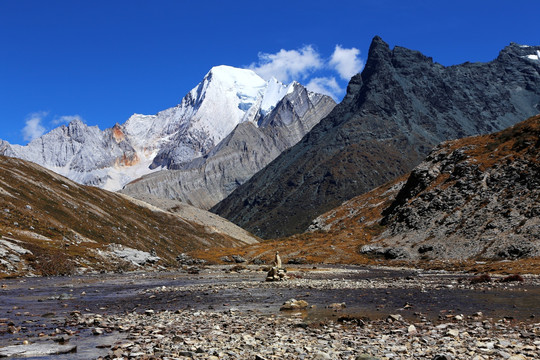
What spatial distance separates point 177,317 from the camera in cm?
2795

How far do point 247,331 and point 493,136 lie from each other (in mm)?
140017

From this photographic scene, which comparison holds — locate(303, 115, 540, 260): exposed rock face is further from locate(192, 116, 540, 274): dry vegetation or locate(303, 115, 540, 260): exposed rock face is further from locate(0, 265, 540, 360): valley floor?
locate(0, 265, 540, 360): valley floor

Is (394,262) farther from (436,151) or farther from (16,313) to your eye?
(16,313)

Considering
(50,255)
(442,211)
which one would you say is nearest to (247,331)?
(50,255)

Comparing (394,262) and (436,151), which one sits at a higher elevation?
(436,151)

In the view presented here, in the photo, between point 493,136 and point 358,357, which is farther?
point 493,136

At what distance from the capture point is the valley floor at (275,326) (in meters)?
18.0

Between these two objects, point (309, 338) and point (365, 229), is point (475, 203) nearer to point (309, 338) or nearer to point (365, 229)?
point (365, 229)

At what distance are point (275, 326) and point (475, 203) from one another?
10014 cm

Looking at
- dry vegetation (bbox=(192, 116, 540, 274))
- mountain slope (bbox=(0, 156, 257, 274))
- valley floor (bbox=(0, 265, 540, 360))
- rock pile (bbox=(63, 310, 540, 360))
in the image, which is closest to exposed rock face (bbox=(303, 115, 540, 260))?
dry vegetation (bbox=(192, 116, 540, 274))

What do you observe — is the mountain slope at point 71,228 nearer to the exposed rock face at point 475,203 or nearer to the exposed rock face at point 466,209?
the exposed rock face at point 466,209

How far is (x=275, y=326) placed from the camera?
24.6 metres

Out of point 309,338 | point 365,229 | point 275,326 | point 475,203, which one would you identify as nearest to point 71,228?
point 365,229

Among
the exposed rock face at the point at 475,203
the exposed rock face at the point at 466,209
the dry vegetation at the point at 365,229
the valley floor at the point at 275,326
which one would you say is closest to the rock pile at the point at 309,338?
the valley floor at the point at 275,326
